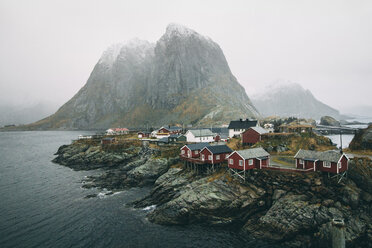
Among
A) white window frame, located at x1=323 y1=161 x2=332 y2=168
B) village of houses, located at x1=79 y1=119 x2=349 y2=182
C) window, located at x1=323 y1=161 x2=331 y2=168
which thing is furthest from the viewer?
village of houses, located at x1=79 y1=119 x2=349 y2=182

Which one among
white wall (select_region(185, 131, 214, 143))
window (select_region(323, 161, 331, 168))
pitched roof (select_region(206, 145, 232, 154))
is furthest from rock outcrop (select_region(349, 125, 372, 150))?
white wall (select_region(185, 131, 214, 143))

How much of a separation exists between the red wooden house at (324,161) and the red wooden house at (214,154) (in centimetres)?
1502

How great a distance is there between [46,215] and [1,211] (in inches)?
380

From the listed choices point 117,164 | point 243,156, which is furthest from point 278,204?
point 117,164

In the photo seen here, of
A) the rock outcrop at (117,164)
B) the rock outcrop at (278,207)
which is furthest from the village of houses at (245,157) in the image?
the rock outcrop at (117,164)

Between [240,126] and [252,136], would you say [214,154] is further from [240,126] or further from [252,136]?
[240,126]

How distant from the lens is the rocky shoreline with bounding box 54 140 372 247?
92.1 ft

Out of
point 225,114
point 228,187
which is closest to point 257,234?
point 228,187

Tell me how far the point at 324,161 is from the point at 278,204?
10767mm

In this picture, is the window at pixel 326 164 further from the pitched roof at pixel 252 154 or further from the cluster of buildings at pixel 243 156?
the pitched roof at pixel 252 154

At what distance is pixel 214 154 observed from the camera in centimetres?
4616

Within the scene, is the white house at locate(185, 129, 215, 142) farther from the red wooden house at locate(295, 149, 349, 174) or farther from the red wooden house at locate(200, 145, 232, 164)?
the red wooden house at locate(295, 149, 349, 174)

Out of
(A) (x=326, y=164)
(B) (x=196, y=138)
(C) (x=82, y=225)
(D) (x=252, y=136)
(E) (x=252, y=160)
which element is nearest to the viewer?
(C) (x=82, y=225)

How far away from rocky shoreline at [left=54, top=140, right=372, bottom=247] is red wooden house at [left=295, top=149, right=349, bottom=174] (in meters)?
1.55
